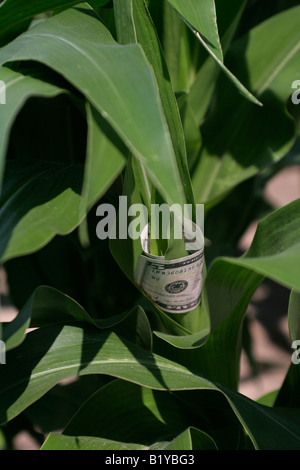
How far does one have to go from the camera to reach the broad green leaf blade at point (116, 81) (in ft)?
0.81

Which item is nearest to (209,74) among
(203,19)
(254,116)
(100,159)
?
(254,116)

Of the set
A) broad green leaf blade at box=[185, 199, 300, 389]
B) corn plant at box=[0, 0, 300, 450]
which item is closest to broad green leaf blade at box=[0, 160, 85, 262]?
corn plant at box=[0, 0, 300, 450]

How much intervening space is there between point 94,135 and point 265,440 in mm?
249

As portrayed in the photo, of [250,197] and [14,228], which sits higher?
[14,228]

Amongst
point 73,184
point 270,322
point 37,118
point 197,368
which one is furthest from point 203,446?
point 270,322

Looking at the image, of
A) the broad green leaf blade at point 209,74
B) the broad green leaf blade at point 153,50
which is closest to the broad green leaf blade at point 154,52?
the broad green leaf blade at point 153,50

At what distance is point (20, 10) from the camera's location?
364mm

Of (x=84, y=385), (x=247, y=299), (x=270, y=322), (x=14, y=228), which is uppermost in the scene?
(x=14, y=228)

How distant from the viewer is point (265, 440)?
37 centimetres

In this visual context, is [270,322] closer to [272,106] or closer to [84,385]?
[84,385]

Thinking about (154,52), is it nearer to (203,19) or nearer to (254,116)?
(203,19)

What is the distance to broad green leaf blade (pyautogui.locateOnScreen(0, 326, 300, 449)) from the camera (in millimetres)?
379

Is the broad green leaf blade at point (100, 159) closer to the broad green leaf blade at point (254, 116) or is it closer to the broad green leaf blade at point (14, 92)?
the broad green leaf blade at point (14, 92)

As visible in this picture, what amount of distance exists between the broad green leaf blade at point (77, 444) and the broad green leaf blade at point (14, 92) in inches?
8.3
